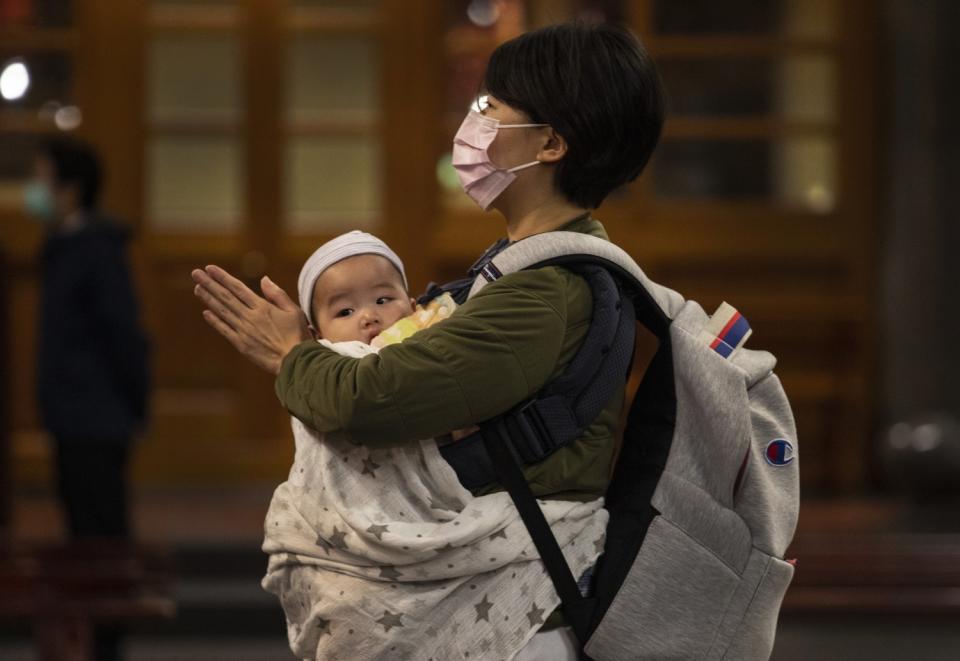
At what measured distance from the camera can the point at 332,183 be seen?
24.4 feet

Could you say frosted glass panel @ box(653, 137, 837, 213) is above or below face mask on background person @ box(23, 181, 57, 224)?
below

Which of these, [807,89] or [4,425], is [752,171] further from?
[4,425]

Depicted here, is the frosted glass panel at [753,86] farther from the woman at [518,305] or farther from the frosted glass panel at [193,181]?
the woman at [518,305]

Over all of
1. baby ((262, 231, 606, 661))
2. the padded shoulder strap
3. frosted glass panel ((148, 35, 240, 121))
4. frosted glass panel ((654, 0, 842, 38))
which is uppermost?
the padded shoulder strap

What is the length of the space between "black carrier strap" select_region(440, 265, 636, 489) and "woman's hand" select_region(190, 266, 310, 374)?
23 cm

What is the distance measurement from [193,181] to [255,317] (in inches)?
220

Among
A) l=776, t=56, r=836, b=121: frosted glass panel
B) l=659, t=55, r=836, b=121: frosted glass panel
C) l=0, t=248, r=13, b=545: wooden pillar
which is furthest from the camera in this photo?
l=776, t=56, r=836, b=121: frosted glass panel

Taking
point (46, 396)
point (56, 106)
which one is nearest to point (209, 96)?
point (56, 106)

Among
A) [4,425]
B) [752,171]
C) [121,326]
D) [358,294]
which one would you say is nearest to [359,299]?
[358,294]

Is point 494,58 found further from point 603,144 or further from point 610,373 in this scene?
point 610,373

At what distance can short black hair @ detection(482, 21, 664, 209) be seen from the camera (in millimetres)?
1928

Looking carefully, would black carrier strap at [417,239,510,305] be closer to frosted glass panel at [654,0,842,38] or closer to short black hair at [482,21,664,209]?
short black hair at [482,21,664,209]

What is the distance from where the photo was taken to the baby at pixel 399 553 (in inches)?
72.5

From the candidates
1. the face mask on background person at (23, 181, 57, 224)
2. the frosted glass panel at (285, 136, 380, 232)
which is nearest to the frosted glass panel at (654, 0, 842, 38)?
the frosted glass panel at (285, 136, 380, 232)
